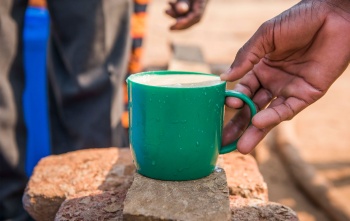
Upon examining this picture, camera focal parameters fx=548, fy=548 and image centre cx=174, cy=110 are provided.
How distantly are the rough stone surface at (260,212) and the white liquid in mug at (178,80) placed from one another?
12.8 inches

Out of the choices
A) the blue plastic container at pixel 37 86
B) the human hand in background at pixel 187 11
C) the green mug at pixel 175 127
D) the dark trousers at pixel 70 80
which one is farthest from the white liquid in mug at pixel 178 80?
the blue plastic container at pixel 37 86

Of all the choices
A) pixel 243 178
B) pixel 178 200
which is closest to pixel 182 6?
pixel 243 178

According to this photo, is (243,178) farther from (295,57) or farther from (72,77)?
(72,77)

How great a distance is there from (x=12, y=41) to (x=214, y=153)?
0.98m

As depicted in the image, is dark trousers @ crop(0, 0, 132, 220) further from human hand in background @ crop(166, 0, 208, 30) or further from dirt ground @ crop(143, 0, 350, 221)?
dirt ground @ crop(143, 0, 350, 221)

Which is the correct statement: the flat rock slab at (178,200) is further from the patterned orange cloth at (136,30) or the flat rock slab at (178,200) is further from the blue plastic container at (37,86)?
the patterned orange cloth at (136,30)

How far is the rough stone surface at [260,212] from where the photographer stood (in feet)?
4.42

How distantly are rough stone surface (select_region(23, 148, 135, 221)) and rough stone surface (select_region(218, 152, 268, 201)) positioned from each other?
28 cm

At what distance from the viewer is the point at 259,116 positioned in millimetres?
1371

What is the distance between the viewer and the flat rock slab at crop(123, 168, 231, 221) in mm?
1181

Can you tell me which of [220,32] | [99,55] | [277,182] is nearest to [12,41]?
[99,55]

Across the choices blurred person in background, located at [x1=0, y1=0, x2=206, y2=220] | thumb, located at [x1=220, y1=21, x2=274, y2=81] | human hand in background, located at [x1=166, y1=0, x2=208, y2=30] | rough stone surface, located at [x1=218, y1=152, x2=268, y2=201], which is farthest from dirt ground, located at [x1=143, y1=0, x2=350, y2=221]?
thumb, located at [x1=220, y1=21, x2=274, y2=81]

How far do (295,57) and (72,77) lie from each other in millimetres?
939

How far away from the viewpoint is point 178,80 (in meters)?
1.37
